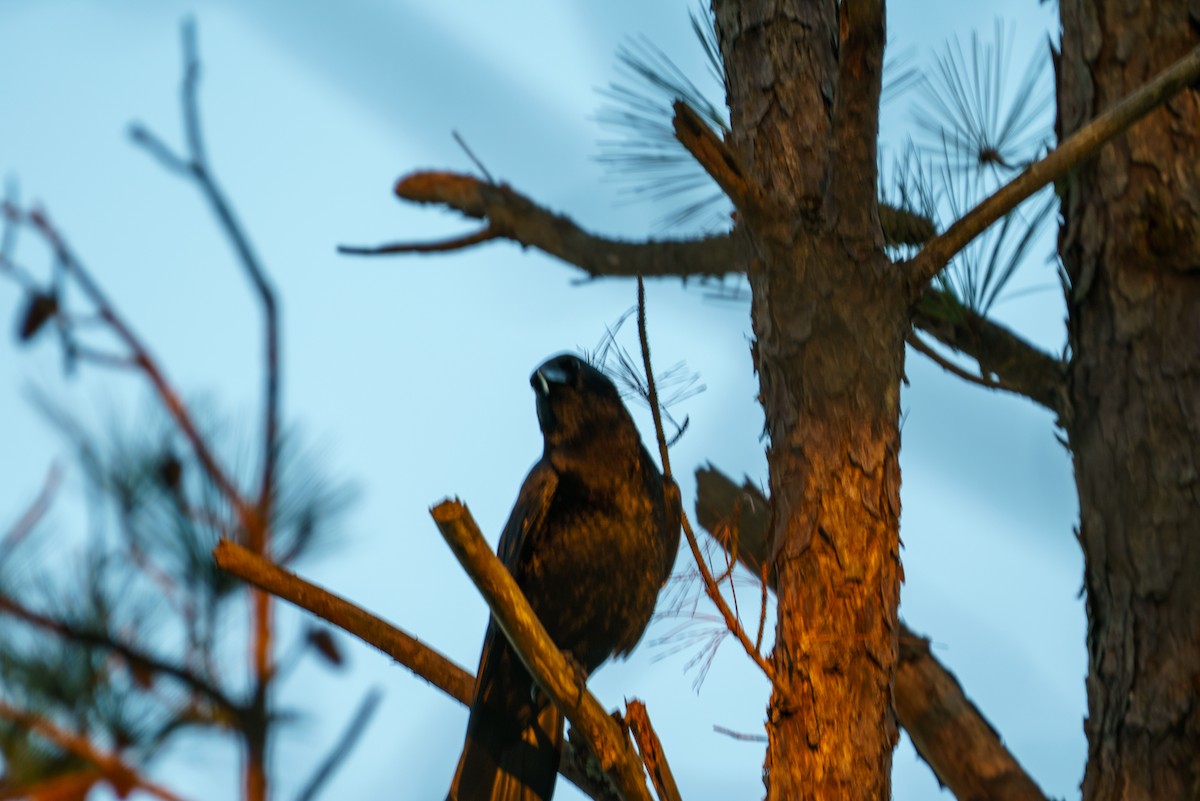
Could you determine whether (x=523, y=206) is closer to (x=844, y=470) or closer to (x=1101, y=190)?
(x=1101, y=190)

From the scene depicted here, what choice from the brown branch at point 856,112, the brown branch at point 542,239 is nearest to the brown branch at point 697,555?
the brown branch at point 856,112

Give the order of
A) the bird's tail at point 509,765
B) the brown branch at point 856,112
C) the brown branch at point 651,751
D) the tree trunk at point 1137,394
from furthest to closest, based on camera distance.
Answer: the bird's tail at point 509,765, the tree trunk at point 1137,394, the brown branch at point 856,112, the brown branch at point 651,751

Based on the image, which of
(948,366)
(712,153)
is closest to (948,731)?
(948,366)

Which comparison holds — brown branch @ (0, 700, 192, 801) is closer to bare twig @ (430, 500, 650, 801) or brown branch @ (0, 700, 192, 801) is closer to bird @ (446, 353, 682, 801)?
bare twig @ (430, 500, 650, 801)

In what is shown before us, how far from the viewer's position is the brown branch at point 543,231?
4102 mm

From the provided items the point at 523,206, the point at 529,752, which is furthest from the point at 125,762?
the point at 523,206

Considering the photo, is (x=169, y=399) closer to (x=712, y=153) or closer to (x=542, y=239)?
(x=712, y=153)

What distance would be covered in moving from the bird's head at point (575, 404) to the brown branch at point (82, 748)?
147 centimetres

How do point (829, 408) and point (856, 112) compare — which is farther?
point (829, 408)

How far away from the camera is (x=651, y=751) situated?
203 centimetres

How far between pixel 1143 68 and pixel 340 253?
89.7 inches

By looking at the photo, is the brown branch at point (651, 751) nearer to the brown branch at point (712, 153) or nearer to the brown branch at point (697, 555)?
the brown branch at point (697, 555)

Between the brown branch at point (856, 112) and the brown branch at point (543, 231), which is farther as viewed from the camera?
the brown branch at point (543, 231)

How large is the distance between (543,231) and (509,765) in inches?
78.0
